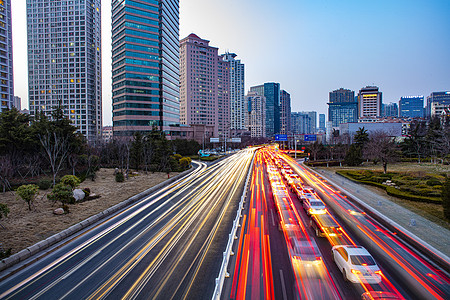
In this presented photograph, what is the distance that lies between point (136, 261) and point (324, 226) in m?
10.6

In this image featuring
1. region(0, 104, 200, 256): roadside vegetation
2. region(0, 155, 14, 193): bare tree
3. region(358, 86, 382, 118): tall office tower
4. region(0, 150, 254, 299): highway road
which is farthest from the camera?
region(358, 86, 382, 118): tall office tower

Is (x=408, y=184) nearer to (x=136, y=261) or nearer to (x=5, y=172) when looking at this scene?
(x=136, y=261)

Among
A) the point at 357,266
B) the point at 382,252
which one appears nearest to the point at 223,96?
the point at 382,252

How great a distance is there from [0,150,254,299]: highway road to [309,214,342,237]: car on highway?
547 centimetres

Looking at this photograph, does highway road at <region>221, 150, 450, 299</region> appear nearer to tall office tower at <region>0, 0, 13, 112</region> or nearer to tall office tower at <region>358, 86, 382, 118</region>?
tall office tower at <region>0, 0, 13, 112</region>

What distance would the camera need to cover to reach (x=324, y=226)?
13.5 meters

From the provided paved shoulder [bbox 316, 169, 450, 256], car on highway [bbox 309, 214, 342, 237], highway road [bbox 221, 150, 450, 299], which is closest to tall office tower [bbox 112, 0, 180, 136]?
paved shoulder [bbox 316, 169, 450, 256]

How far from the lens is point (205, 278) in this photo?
9078mm

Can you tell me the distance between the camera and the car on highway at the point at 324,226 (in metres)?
13.1

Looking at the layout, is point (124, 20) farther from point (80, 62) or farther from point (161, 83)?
point (80, 62)

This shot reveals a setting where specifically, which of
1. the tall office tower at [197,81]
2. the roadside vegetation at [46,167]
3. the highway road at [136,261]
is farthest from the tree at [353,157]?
the tall office tower at [197,81]

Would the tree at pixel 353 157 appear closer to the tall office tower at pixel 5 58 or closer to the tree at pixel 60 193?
the tree at pixel 60 193

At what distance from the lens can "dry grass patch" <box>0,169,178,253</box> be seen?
12.4m

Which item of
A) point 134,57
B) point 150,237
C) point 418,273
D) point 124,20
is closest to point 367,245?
A: point 418,273
